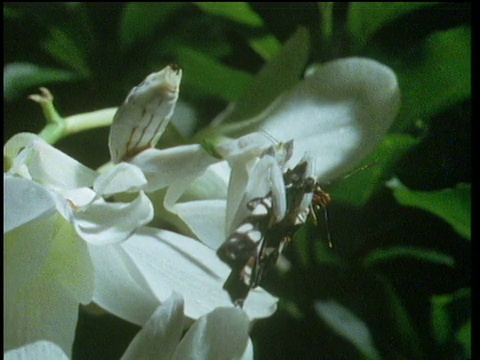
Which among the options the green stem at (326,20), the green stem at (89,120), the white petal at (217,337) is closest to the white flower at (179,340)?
the white petal at (217,337)

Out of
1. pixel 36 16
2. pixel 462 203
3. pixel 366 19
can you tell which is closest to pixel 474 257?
pixel 462 203

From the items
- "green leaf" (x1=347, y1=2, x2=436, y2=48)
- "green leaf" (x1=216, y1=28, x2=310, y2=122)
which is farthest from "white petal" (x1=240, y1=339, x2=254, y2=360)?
"green leaf" (x1=347, y1=2, x2=436, y2=48)

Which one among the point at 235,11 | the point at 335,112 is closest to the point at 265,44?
the point at 235,11

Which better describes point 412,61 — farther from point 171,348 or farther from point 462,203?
point 171,348

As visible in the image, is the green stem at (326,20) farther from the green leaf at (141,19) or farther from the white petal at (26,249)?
the white petal at (26,249)

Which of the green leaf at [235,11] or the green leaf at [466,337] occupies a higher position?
the green leaf at [235,11]

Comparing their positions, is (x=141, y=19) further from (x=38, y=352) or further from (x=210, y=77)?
(x=38, y=352)
